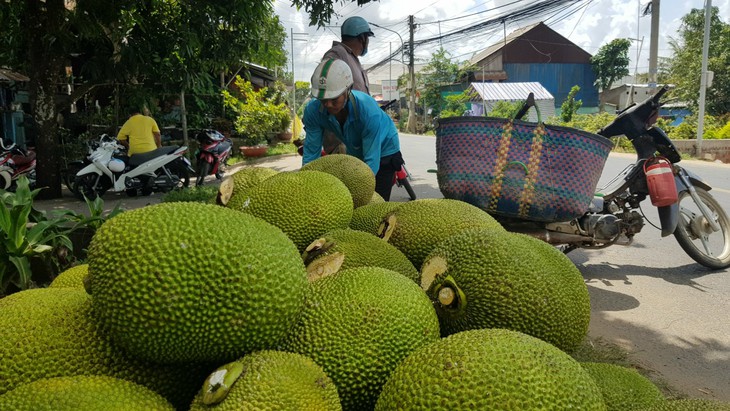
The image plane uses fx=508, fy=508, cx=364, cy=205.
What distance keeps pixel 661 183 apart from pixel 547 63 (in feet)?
115

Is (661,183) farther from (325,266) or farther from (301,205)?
(325,266)

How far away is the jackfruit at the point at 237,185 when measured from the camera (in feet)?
5.30

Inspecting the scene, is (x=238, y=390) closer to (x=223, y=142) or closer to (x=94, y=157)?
(x=94, y=157)

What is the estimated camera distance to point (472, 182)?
241 centimetres

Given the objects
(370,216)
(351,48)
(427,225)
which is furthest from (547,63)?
(427,225)

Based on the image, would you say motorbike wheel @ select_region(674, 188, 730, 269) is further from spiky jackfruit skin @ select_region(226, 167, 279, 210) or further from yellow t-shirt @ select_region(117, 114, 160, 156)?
yellow t-shirt @ select_region(117, 114, 160, 156)

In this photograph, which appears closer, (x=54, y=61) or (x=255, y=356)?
(x=255, y=356)

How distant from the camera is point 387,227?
5.11ft

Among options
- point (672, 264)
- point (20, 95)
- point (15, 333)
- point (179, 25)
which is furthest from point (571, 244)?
point (20, 95)

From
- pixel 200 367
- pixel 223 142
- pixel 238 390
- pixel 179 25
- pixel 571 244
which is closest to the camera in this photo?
pixel 238 390

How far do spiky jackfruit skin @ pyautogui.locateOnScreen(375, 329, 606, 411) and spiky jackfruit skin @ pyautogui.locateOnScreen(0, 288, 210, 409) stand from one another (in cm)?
41

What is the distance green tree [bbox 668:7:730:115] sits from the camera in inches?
763

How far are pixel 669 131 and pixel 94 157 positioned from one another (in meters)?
15.6

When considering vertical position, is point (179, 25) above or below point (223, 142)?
above
